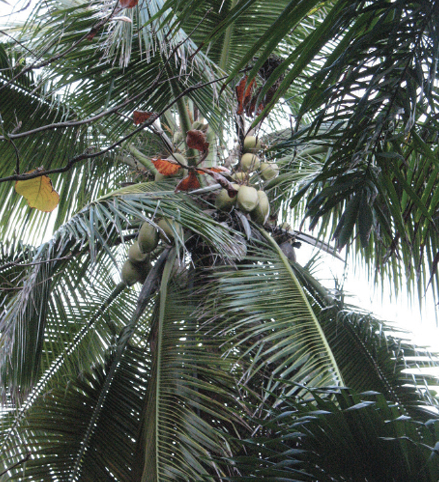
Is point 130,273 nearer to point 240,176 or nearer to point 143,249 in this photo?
point 143,249

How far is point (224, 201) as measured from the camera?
117 inches

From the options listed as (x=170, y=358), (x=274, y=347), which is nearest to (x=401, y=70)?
(x=274, y=347)

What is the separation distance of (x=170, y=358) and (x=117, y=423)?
57cm

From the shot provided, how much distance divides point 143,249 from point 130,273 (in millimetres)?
279

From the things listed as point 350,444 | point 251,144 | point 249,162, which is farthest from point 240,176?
point 350,444

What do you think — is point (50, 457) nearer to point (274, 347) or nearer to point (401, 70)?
point (274, 347)

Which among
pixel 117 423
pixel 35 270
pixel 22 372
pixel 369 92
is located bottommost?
pixel 117 423

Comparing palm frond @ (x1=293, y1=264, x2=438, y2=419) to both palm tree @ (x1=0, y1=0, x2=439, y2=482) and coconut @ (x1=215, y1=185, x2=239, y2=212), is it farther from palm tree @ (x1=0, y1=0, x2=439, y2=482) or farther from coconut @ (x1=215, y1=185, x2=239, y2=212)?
coconut @ (x1=215, y1=185, x2=239, y2=212)

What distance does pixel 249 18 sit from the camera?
343cm

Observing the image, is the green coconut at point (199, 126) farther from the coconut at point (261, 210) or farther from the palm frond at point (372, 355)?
the palm frond at point (372, 355)

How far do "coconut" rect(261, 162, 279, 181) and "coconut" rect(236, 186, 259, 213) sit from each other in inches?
10.9

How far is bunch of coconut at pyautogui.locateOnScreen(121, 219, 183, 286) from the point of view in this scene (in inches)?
112

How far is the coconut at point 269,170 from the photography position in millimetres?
3229

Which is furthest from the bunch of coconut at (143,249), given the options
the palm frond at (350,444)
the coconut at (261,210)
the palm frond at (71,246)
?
the palm frond at (350,444)
